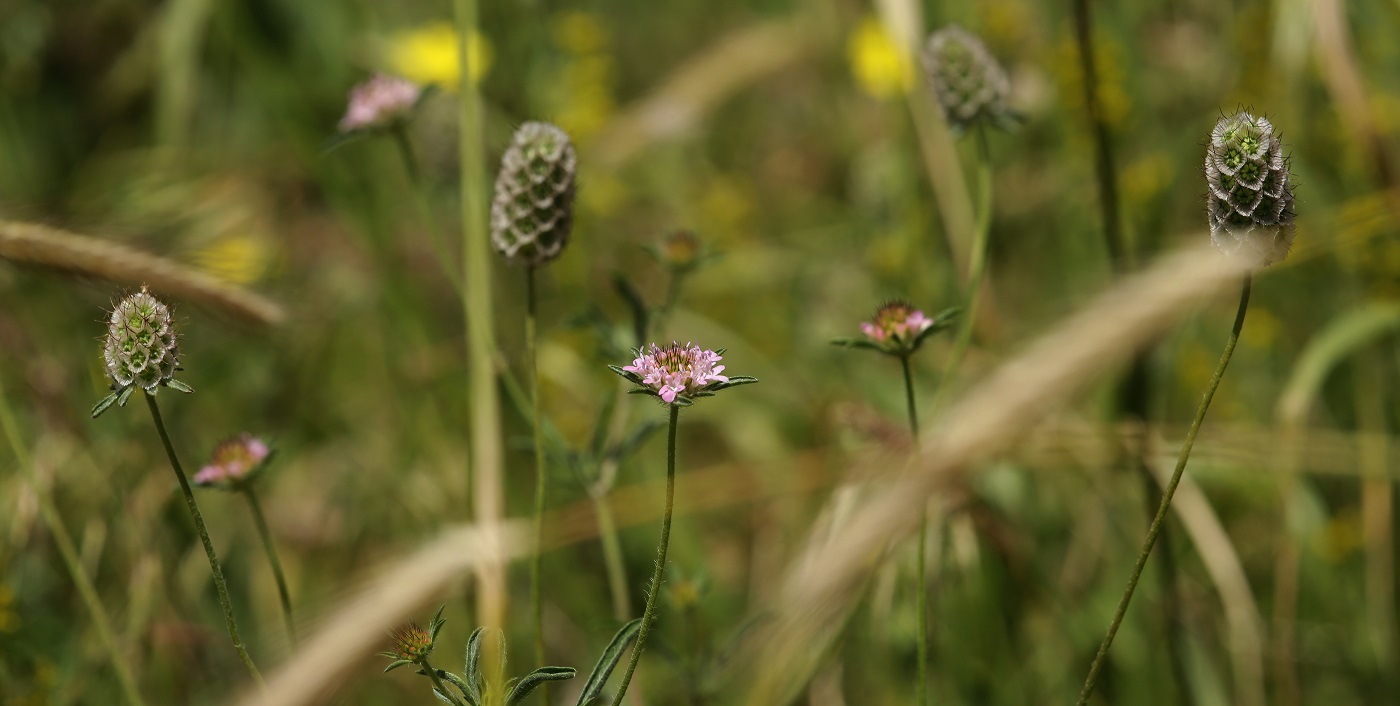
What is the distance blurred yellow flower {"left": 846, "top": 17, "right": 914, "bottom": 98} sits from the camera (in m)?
3.63

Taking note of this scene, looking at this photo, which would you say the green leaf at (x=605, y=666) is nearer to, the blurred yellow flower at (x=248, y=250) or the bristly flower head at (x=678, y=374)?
the bristly flower head at (x=678, y=374)

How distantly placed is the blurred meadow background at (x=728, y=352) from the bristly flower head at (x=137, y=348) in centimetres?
33

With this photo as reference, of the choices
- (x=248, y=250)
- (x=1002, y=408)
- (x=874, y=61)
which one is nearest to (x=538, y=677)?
(x=1002, y=408)

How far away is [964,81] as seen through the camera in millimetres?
1862

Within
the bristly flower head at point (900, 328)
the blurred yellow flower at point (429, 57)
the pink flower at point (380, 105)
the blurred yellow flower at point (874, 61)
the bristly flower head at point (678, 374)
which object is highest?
the blurred yellow flower at point (429, 57)

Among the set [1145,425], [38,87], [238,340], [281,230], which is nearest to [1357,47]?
[1145,425]

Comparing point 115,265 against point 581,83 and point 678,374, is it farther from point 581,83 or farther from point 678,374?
point 581,83

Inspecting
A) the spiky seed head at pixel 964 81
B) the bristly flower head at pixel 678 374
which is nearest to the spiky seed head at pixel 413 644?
the bristly flower head at pixel 678 374

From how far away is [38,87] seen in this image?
446 centimetres

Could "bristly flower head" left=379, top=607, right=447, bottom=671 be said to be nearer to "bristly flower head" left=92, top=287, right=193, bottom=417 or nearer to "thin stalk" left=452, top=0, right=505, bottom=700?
"thin stalk" left=452, top=0, right=505, bottom=700

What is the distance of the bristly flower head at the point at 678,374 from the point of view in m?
1.29

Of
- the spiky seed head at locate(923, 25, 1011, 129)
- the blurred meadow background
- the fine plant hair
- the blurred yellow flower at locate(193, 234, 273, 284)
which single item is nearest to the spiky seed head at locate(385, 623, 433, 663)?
the blurred meadow background

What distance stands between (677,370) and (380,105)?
953 millimetres

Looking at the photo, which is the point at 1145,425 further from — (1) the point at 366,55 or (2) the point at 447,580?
(1) the point at 366,55
